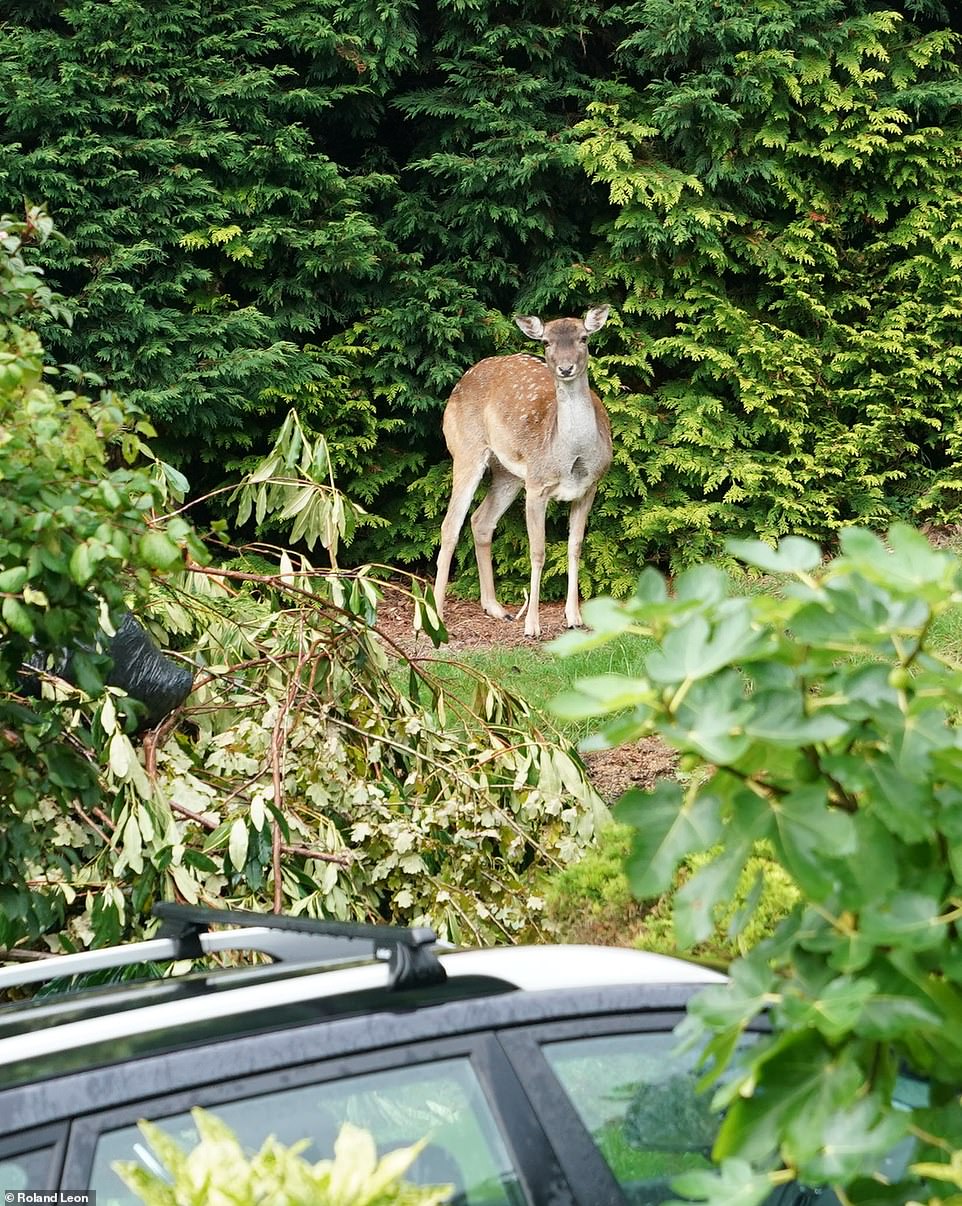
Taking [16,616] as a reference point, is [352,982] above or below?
below

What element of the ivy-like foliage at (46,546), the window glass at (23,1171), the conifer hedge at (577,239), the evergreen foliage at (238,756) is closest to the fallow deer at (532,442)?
the conifer hedge at (577,239)

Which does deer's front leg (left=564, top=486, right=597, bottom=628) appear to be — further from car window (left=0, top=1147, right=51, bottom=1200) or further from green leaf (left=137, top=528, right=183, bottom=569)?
car window (left=0, top=1147, right=51, bottom=1200)

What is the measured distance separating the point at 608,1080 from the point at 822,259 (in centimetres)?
1194

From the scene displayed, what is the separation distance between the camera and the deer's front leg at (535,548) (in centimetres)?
1130

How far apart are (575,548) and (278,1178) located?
10.4m

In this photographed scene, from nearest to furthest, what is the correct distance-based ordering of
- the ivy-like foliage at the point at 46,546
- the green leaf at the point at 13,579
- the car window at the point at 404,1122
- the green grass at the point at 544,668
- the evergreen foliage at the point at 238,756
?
the car window at the point at 404,1122 < the green leaf at the point at 13,579 < the ivy-like foliage at the point at 46,546 < the evergreen foliage at the point at 238,756 < the green grass at the point at 544,668

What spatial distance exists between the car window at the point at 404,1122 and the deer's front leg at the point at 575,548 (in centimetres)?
938

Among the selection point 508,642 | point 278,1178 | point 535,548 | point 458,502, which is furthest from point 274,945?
point 458,502

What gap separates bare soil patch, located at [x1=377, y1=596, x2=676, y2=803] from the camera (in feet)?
25.1

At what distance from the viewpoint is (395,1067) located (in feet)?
6.44

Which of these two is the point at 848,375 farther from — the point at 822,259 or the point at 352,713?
the point at 352,713

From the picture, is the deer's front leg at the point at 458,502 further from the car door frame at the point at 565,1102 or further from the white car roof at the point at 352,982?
the car door frame at the point at 565,1102

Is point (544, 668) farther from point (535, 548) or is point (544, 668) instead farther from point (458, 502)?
point (458, 502)

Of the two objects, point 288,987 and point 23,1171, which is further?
point 288,987
